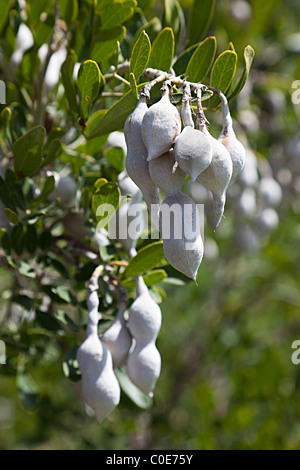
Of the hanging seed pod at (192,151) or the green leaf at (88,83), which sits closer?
the hanging seed pod at (192,151)

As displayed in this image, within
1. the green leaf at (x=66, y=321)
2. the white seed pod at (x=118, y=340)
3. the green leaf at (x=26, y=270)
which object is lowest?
the green leaf at (x=66, y=321)

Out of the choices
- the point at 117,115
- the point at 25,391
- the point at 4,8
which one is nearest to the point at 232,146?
the point at 117,115

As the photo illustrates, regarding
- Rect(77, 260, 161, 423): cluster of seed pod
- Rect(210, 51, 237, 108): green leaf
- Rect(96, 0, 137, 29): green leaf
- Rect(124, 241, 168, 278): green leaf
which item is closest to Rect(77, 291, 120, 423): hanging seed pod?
Rect(77, 260, 161, 423): cluster of seed pod

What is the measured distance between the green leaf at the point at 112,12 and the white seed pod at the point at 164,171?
1.07ft

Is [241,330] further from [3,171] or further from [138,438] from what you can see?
[3,171]

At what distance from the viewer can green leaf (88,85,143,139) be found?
0.62 meters

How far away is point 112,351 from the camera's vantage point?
683 millimetres

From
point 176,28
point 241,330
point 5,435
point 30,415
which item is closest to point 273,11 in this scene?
point 176,28

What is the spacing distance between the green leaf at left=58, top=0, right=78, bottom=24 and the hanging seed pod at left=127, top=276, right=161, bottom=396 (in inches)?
17.8

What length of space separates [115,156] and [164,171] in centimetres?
27

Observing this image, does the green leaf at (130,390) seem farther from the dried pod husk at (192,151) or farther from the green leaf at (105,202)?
the dried pod husk at (192,151)

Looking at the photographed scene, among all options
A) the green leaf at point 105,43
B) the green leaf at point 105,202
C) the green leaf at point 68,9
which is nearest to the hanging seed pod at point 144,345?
the green leaf at point 105,202

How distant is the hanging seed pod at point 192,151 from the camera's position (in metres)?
0.49

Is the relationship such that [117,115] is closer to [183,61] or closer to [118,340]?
[183,61]
